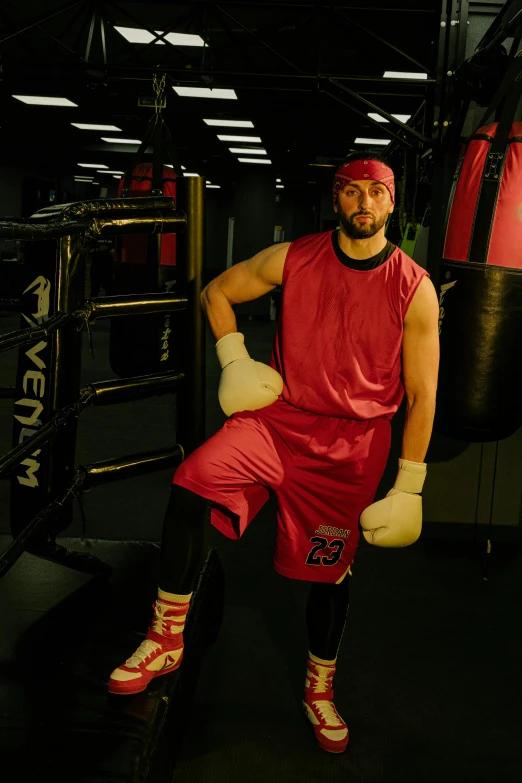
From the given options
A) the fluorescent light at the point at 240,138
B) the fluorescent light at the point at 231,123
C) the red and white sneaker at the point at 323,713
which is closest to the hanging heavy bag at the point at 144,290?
the red and white sneaker at the point at 323,713

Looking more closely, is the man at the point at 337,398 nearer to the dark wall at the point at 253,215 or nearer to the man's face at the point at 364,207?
the man's face at the point at 364,207

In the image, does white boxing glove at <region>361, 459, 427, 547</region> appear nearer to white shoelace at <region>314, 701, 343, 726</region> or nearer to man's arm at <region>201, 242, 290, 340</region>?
white shoelace at <region>314, 701, 343, 726</region>

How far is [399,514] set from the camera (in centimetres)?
182

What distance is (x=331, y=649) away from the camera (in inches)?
77.2

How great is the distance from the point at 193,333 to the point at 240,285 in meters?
0.19

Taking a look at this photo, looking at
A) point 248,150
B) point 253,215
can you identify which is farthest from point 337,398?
point 253,215

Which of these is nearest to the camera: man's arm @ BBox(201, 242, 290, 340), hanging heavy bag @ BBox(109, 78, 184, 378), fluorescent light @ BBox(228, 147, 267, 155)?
man's arm @ BBox(201, 242, 290, 340)

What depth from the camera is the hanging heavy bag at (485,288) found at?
7.83ft

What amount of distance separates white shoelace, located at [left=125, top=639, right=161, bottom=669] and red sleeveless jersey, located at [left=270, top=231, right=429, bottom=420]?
65 centimetres

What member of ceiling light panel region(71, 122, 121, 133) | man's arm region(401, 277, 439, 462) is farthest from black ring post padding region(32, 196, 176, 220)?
ceiling light panel region(71, 122, 121, 133)

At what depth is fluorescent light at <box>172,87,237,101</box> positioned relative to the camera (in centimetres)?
832

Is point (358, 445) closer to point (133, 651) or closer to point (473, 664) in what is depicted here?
point (133, 651)

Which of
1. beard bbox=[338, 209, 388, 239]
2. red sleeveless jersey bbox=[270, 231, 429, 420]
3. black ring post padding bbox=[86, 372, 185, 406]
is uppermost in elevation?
beard bbox=[338, 209, 388, 239]

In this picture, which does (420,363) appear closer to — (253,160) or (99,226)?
(99,226)
